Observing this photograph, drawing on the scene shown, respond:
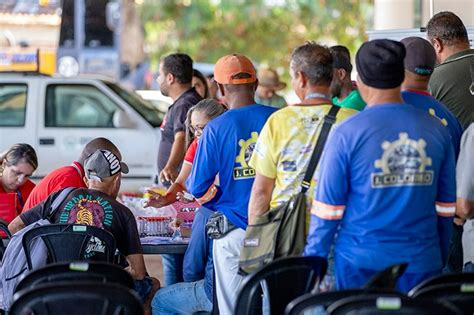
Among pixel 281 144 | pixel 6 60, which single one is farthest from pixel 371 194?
pixel 6 60

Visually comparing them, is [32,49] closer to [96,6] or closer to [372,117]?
[96,6]

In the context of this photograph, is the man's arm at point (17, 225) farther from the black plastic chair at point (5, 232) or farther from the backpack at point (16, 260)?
the backpack at point (16, 260)

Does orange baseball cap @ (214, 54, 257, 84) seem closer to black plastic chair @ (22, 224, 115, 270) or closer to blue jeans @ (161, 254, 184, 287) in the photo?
black plastic chair @ (22, 224, 115, 270)

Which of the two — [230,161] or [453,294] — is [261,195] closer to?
[230,161]

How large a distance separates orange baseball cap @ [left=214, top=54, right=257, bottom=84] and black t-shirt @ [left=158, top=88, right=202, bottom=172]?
7.58ft

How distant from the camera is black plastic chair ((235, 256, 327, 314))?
4512 mm

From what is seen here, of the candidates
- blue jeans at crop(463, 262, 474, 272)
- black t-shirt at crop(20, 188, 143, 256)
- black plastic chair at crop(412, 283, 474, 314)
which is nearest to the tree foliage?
blue jeans at crop(463, 262, 474, 272)

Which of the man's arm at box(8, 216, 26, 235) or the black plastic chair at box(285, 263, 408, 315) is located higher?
the black plastic chair at box(285, 263, 408, 315)

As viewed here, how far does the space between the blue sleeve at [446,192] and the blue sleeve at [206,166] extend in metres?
1.35

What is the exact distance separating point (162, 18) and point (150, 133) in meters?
16.4

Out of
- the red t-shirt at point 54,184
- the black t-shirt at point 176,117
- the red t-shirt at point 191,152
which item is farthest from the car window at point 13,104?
the red t-shirt at point 54,184

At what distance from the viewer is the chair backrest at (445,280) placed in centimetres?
423

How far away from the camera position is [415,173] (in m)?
4.43

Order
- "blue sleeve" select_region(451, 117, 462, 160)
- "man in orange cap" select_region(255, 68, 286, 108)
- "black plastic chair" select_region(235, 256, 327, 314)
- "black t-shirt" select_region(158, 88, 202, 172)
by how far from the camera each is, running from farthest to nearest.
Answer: "man in orange cap" select_region(255, 68, 286, 108) < "black t-shirt" select_region(158, 88, 202, 172) < "blue sleeve" select_region(451, 117, 462, 160) < "black plastic chair" select_region(235, 256, 327, 314)
